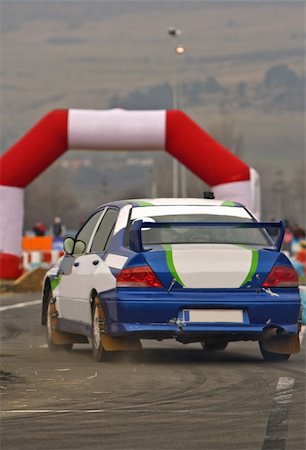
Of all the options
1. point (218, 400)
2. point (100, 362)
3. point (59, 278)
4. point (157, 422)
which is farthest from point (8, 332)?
point (157, 422)

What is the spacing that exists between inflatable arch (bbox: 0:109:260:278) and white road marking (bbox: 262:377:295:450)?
68.5 feet

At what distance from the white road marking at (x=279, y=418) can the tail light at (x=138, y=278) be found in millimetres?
1555

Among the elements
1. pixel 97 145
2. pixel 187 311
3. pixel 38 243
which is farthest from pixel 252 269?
pixel 38 243

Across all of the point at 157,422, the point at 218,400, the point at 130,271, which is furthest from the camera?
the point at 130,271

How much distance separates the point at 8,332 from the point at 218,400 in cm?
822

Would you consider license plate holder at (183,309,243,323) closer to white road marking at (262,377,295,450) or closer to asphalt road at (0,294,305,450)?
asphalt road at (0,294,305,450)

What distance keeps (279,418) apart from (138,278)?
3.76 meters

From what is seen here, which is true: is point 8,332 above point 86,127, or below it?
below

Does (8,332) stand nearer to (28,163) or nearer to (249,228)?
(249,228)

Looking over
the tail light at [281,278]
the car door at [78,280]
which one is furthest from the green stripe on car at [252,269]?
the car door at [78,280]

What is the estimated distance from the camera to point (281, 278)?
14031mm

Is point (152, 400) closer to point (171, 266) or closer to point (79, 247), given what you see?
point (171, 266)

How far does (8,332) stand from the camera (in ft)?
62.9

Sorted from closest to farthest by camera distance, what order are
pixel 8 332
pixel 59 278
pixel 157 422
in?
1. pixel 157 422
2. pixel 59 278
3. pixel 8 332
